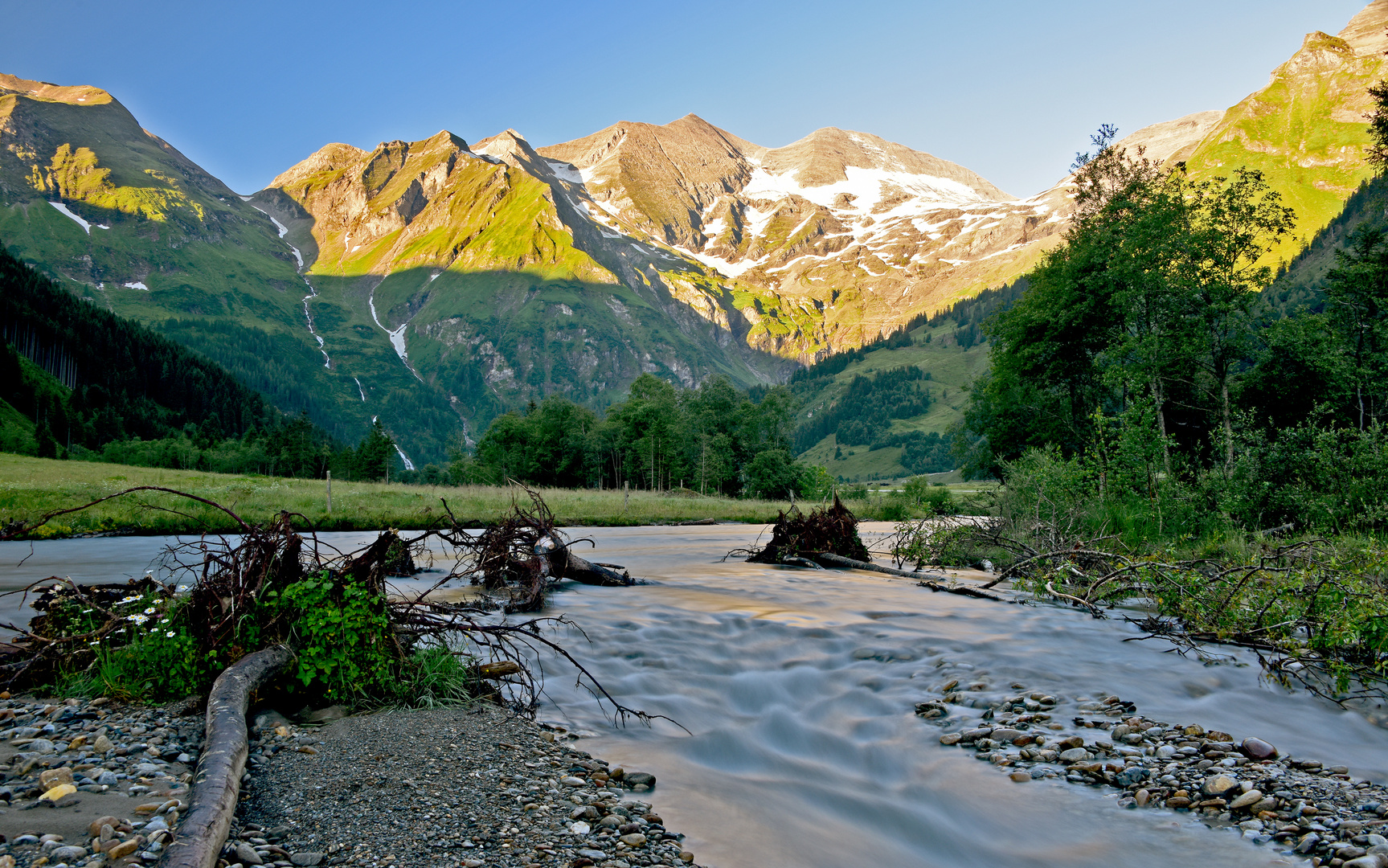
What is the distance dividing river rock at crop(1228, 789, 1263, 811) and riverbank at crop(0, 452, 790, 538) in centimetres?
1126

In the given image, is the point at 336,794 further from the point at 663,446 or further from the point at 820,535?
the point at 663,446

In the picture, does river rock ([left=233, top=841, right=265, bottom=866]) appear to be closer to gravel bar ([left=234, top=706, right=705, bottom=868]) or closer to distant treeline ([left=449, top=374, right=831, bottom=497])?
gravel bar ([left=234, top=706, right=705, bottom=868])

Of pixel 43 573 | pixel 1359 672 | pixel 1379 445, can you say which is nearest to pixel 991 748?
pixel 1359 672

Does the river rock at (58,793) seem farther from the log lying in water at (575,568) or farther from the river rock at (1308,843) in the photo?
the log lying in water at (575,568)

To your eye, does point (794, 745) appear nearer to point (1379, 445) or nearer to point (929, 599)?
point (929, 599)

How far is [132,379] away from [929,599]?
191 metres

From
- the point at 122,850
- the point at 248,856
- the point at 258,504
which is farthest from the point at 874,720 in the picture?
the point at 258,504

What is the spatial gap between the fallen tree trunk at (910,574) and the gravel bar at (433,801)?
36.8ft

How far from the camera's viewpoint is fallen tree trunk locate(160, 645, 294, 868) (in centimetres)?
364

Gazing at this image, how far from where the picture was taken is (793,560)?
22484 millimetres

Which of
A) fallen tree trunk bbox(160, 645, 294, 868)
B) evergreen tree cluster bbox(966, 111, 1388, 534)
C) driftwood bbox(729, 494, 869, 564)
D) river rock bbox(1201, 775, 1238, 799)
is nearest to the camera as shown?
fallen tree trunk bbox(160, 645, 294, 868)

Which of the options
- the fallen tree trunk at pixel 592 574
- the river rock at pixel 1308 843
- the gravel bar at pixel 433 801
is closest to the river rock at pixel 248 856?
the gravel bar at pixel 433 801

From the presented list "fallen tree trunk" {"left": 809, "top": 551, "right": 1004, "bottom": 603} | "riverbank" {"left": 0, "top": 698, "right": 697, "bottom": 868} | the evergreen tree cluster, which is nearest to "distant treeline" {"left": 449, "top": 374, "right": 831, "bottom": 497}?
the evergreen tree cluster

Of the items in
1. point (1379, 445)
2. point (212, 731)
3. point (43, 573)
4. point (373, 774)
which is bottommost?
point (43, 573)
